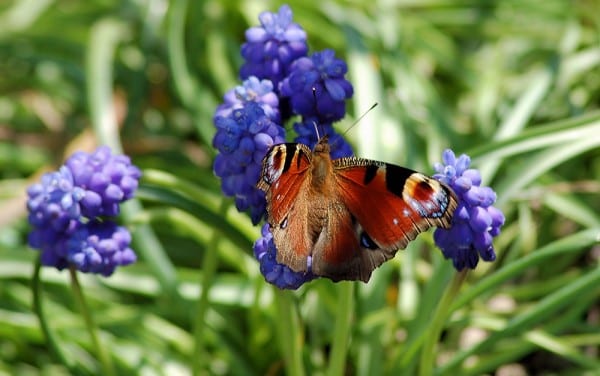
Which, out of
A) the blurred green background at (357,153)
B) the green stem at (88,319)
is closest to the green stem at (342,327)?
the blurred green background at (357,153)

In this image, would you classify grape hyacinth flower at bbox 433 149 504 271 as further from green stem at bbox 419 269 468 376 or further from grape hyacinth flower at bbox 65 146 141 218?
grape hyacinth flower at bbox 65 146 141 218

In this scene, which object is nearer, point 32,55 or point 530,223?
point 530,223

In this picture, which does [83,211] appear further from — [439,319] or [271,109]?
[439,319]

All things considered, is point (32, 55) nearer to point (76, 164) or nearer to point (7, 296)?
point (7, 296)

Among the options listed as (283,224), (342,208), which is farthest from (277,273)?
(342,208)

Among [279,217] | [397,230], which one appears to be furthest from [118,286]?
[397,230]

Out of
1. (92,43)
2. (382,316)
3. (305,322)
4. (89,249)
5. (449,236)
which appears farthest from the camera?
(92,43)

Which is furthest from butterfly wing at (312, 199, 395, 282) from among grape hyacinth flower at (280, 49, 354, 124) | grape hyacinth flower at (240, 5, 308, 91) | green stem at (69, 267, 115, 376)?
green stem at (69, 267, 115, 376)

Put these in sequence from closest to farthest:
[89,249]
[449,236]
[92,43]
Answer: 1. [449,236]
2. [89,249]
3. [92,43]
